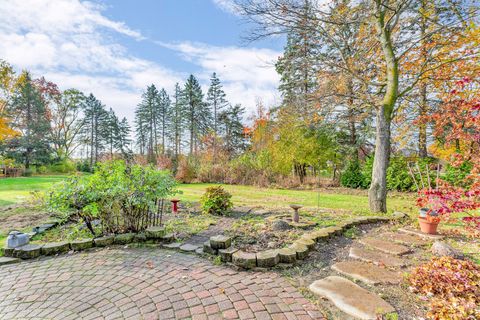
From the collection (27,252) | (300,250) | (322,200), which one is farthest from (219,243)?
(322,200)

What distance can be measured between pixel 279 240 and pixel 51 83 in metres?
32.0

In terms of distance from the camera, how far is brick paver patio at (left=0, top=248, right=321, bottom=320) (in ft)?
6.13

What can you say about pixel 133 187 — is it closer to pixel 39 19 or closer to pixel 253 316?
pixel 253 316

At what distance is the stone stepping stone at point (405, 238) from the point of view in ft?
11.3

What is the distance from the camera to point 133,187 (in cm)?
355

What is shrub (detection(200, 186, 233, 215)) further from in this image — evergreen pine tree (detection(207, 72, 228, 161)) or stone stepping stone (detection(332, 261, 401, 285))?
evergreen pine tree (detection(207, 72, 228, 161))

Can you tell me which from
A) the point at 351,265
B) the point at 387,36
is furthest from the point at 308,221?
the point at 387,36

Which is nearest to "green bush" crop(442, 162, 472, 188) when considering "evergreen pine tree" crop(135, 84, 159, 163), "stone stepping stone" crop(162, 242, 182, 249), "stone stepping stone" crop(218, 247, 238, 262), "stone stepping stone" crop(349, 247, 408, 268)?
"stone stepping stone" crop(349, 247, 408, 268)

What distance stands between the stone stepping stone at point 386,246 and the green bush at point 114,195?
10.7 feet

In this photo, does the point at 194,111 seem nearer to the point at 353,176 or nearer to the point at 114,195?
the point at 353,176

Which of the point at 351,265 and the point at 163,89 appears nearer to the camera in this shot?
the point at 351,265

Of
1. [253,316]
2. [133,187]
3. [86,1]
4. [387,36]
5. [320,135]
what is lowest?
[253,316]

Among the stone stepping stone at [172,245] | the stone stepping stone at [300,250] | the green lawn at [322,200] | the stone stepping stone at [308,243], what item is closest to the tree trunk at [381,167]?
the green lawn at [322,200]

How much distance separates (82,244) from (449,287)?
4.37 meters
